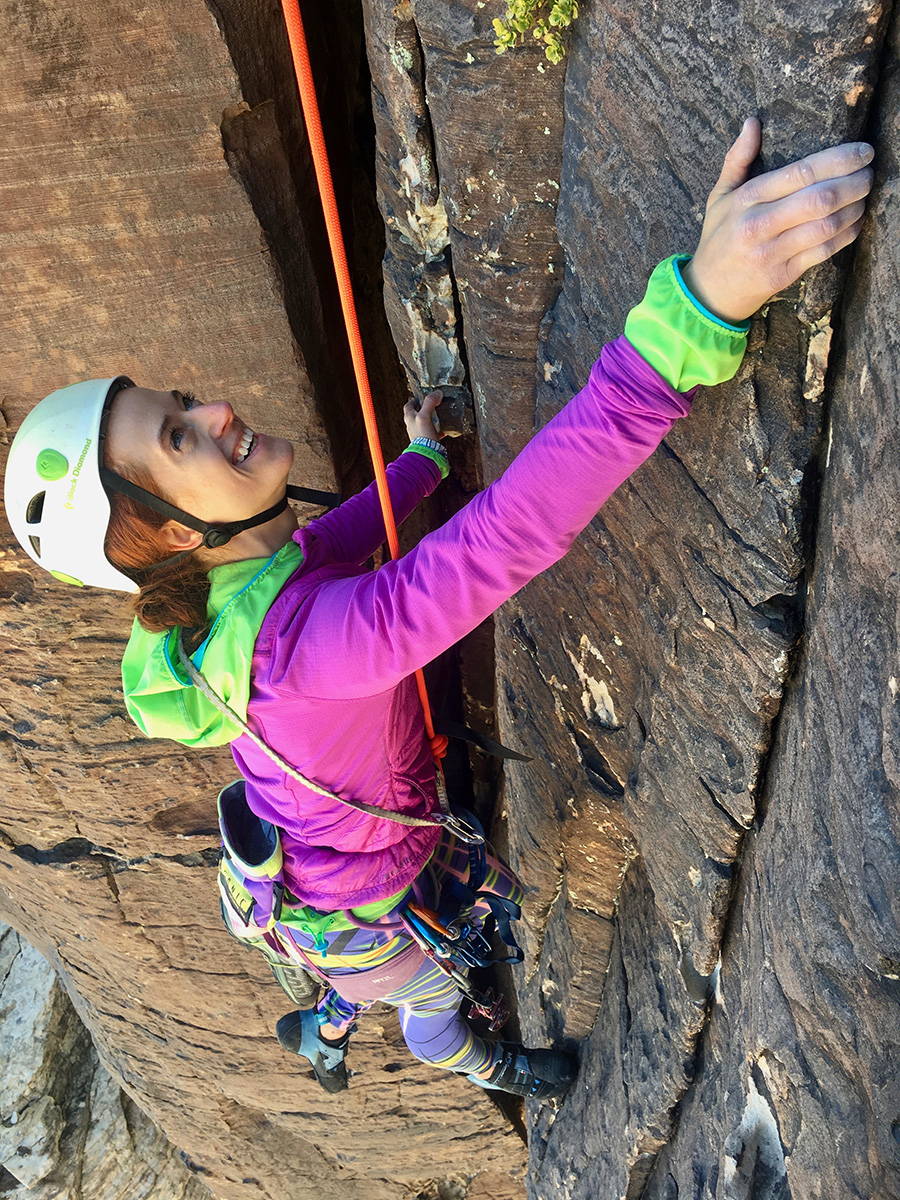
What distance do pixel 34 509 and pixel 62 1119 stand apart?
7.31 meters

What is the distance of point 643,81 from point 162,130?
1.59 m

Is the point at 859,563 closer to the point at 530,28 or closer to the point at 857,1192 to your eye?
the point at 857,1192

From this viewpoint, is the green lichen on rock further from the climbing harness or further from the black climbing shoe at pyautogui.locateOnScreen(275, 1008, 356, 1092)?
the black climbing shoe at pyautogui.locateOnScreen(275, 1008, 356, 1092)

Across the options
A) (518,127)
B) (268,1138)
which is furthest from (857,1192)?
(268,1138)

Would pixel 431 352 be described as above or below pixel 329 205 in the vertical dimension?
below

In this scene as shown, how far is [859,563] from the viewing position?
1612mm

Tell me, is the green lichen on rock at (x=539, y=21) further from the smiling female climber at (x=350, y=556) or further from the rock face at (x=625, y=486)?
the smiling female climber at (x=350, y=556)

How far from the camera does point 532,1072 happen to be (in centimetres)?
398

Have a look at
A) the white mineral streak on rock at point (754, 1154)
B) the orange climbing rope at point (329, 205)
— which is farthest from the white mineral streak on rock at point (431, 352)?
the white mineral streak on rock at point (754, 1154)

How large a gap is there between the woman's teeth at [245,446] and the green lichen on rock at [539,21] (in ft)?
3.21

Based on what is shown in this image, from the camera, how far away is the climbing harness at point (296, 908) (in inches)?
113

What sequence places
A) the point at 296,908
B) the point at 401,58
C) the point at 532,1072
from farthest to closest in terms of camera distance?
the point at 532,1072 < the point at 296,908 < the point at 401,58

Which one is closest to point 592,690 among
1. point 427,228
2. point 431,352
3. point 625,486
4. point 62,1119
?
point 625,486

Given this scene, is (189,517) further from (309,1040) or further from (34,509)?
(309,1040)
